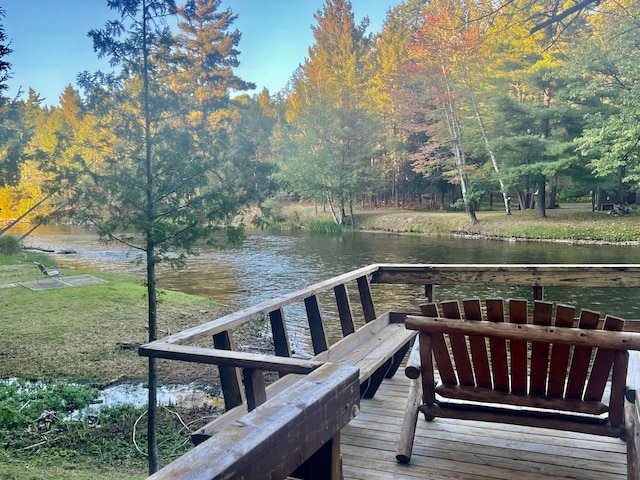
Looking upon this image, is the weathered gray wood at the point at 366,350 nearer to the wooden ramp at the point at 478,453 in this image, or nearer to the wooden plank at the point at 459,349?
the wooden ramp at the point at 478,453

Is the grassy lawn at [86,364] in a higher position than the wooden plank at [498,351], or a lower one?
lower

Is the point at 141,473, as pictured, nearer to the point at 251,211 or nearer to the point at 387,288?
the point at 251,211

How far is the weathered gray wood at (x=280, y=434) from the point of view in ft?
2.68

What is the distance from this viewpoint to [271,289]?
11016 mm

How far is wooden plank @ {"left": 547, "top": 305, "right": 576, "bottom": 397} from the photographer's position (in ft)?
6.88

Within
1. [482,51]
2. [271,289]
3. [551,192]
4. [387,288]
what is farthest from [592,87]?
[271,289]

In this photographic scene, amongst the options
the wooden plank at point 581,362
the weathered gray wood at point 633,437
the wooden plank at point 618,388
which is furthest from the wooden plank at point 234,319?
the weathered gray wood at point 633,437

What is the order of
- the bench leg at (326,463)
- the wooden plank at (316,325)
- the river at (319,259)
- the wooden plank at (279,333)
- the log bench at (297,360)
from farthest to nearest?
the river at (319,259), the wooden plank at (316,325), the wooden plank at (279,333), the log bench at (297,360), the bench leg at (326,463)

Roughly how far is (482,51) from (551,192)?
25.3ft

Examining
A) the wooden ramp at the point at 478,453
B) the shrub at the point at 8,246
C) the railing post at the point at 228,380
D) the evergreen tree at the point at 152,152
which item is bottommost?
the wooden ramp at the point at 478,453

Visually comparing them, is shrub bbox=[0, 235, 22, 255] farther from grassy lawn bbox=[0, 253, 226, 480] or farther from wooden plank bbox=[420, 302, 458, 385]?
wooden plank bbox=[420, 302, 458, 385]

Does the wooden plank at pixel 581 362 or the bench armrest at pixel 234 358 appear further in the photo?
the wooden plank at pixel 581 362

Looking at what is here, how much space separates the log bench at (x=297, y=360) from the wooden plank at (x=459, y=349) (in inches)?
18.9

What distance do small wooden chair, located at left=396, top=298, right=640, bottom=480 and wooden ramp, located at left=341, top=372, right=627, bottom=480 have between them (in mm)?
148
